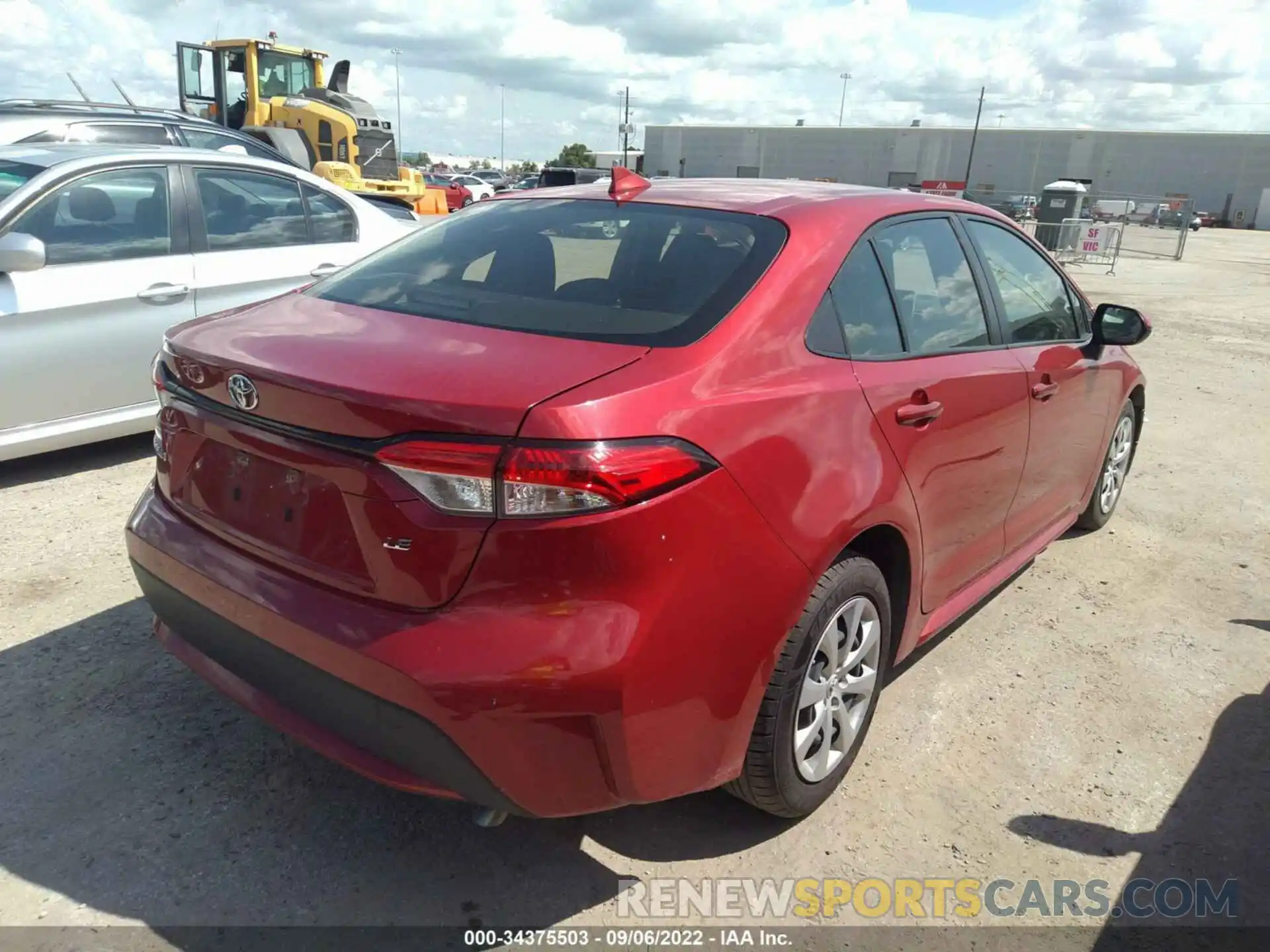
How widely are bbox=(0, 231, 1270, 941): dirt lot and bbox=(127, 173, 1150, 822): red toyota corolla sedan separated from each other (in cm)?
33

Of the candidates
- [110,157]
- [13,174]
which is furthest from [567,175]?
[110,157]

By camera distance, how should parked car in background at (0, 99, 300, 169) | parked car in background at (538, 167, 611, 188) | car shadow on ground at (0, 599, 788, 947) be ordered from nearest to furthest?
car shadow on ground at (0, 599, 788, 947)
parked car in background at (0, 99, 300, 169)
parked car in background at (538, 167, 611, 188)

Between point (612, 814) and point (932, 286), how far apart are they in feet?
6.27

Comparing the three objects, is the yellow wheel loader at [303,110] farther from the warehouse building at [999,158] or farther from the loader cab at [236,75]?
the warehouse building at [999,158]

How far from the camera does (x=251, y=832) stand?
99.7 inches

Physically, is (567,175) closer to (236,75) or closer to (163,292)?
(236,75)

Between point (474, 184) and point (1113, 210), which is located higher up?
point (1113, 210)

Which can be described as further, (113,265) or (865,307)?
(113,265)

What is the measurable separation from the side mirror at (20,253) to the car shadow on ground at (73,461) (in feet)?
3.52

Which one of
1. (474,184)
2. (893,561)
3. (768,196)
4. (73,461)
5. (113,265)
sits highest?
(768,196)

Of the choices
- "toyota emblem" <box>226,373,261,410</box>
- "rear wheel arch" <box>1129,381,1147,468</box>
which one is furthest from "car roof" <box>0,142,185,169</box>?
"rear wheel arch" <box>1129,381,1147,468</box>

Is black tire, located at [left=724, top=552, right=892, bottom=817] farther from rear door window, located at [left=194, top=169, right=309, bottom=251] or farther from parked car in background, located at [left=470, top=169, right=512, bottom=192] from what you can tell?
parked car in background, located at [left=470, top=169, right=512, bottom=192]

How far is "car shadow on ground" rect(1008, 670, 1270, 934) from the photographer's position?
8.20 feet

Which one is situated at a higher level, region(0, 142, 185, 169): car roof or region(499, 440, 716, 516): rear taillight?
region(0, 142, 185, 169): car roof
